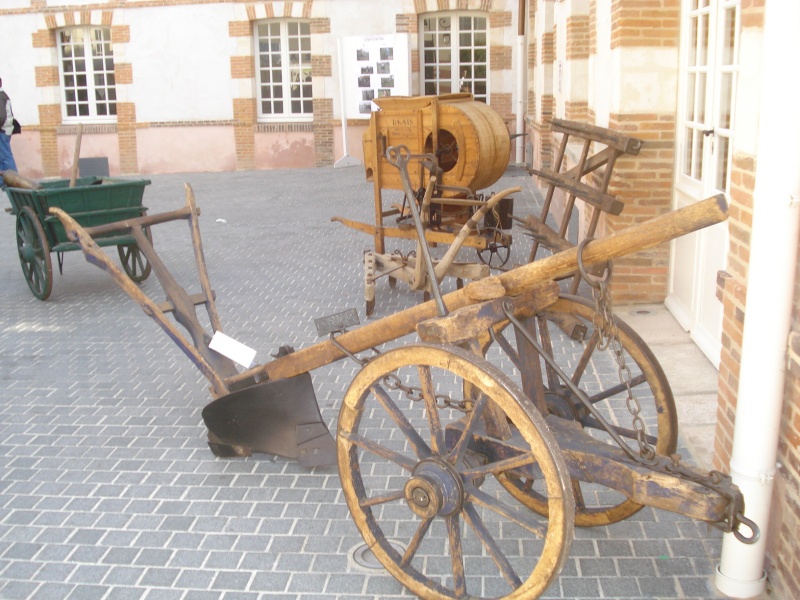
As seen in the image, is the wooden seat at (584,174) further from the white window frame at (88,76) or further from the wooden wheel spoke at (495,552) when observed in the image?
the white window frame at (88,76)

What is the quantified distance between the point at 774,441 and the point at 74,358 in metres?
5.05

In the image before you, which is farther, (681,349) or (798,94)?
(681,349)

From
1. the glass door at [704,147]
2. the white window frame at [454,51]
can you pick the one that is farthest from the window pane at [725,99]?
the white window frame at [454,51]

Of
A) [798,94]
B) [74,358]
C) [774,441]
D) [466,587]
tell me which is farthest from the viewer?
[74,358]

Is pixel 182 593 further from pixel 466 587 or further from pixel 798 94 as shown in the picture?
pixel 798 94

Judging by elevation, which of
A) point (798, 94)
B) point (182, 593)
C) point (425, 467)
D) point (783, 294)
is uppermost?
point (798, 94)

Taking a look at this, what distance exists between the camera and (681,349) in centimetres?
599

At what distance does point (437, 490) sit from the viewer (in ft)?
10.6

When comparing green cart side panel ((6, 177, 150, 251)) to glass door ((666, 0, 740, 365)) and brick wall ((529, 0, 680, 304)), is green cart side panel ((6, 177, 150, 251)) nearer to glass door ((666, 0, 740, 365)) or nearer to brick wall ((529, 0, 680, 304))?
brick wall ((529, 0, 680, 304))

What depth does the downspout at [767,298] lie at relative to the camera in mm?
3023

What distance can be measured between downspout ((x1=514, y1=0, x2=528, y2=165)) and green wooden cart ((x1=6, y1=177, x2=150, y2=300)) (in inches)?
417

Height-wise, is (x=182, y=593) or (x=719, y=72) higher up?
(x=719, y=72)

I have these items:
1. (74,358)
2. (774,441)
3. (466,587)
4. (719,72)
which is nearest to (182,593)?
(466,587)

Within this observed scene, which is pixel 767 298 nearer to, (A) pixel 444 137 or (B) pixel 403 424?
(B) pixel 403 424
